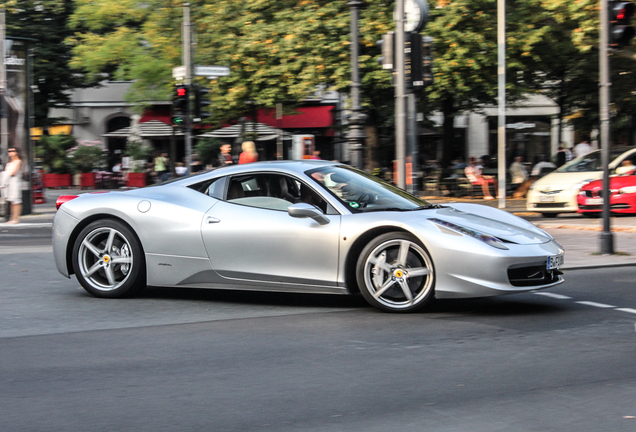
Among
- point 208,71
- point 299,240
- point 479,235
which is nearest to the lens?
point 479,235

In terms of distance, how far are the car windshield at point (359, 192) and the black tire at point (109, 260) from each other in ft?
5.73

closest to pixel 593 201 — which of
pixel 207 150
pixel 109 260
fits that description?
pixel 109 260

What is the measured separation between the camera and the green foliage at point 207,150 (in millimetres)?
39156

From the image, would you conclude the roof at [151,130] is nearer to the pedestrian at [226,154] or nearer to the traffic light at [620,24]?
the pedestrian at [226,154]

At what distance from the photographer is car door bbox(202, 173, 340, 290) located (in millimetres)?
6980

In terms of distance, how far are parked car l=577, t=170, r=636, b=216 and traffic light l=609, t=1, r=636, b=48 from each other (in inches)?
325

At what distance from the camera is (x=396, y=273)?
22.2ft

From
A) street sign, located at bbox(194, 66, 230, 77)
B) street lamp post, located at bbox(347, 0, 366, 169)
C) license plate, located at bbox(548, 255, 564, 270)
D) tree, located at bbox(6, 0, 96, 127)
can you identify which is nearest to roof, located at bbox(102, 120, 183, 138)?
tree, located at bbox(6, 0, 96, 127)

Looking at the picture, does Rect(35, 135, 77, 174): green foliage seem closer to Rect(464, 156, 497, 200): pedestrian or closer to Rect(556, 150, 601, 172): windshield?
Rect(464, 156, 497, 200): pedestrian

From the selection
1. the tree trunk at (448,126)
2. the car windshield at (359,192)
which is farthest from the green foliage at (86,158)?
the car windshield at (359,192)

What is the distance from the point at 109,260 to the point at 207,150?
105ft

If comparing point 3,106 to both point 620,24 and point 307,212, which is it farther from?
point 307,212

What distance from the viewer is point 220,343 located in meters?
5.87


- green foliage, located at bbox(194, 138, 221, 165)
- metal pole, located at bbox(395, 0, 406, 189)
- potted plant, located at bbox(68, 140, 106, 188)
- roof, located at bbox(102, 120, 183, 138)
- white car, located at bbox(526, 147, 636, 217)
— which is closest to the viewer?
metal pole, located at bbox(395, 0, 406, 189)
